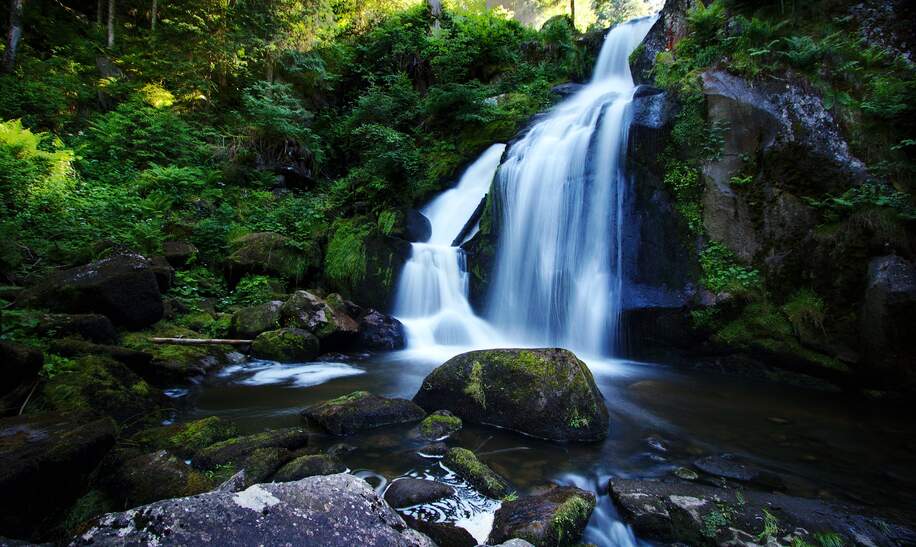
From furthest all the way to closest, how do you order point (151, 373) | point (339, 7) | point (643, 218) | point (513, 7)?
point (513, 7) < point (339, 7) < point (643, 218) < point (151, 373)

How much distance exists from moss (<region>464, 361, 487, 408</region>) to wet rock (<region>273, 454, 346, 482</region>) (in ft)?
5.48

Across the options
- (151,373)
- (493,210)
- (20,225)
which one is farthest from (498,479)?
(20,225)

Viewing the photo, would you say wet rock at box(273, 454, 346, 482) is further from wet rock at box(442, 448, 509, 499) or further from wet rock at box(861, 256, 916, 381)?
wet rock at box(861, 256, 916, 381)

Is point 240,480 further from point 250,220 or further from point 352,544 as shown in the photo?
point 250,220

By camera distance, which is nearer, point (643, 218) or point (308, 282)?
point (643, 218)

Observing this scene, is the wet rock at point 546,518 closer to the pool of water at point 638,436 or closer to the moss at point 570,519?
the moss at point 570,519

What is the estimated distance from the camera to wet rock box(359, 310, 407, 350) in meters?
8.25

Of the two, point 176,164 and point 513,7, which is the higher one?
point 513,7

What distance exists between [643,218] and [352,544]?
26.3 feet

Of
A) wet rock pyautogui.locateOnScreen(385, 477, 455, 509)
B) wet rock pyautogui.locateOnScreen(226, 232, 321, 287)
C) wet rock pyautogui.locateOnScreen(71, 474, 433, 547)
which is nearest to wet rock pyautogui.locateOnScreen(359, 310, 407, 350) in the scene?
wet rock pyautogui.locateOnScreen(226, 232, 321, 287)

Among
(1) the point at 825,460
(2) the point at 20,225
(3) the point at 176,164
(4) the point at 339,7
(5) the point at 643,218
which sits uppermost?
(4) the point at 339,7

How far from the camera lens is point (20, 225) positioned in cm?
757

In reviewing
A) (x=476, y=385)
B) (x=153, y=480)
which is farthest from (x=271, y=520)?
(x=476, y=385)

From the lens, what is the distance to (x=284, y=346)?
274 inches
